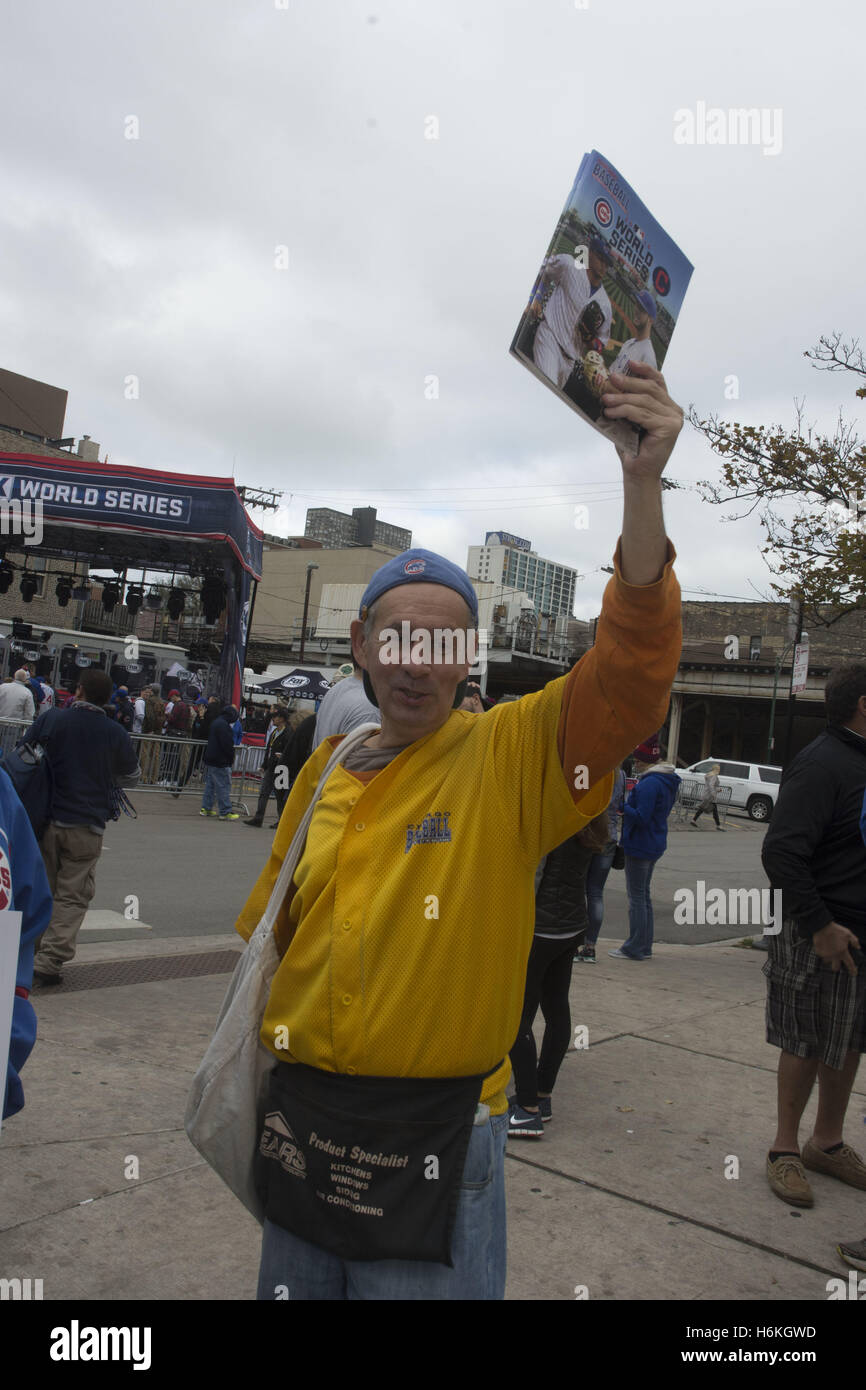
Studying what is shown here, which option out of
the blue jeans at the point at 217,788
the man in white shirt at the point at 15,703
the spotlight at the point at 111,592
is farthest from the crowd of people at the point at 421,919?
the spotlight at the point at 111,592

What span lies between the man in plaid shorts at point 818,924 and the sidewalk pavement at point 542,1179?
1.41 feet

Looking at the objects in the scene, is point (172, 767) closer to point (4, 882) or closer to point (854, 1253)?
point (854, 1253)

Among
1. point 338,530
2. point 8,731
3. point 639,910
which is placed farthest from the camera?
point 338,530

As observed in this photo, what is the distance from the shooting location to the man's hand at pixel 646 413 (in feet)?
4.97

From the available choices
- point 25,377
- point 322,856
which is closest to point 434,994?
point 322,856

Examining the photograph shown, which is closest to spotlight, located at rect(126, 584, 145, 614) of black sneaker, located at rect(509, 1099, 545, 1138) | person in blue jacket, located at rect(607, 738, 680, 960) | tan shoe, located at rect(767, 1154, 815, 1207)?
person in blue jacket, located at rect(607, 738, 680, 960)

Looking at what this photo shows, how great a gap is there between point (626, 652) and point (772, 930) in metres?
3.04

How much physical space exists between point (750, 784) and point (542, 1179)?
1152 inches

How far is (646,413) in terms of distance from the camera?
153cm

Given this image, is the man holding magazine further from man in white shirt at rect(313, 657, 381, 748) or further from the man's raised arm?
man in white shirt at rect(313, 657, 381, 748)

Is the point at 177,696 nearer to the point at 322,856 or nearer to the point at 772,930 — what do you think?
the point at 772,930

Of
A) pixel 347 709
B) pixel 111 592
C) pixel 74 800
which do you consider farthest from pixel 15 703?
pixel 347 709

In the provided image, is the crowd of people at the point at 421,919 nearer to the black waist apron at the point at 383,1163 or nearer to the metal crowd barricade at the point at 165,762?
the black waist apron at the point at 383,1163

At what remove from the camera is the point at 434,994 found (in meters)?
1.64
